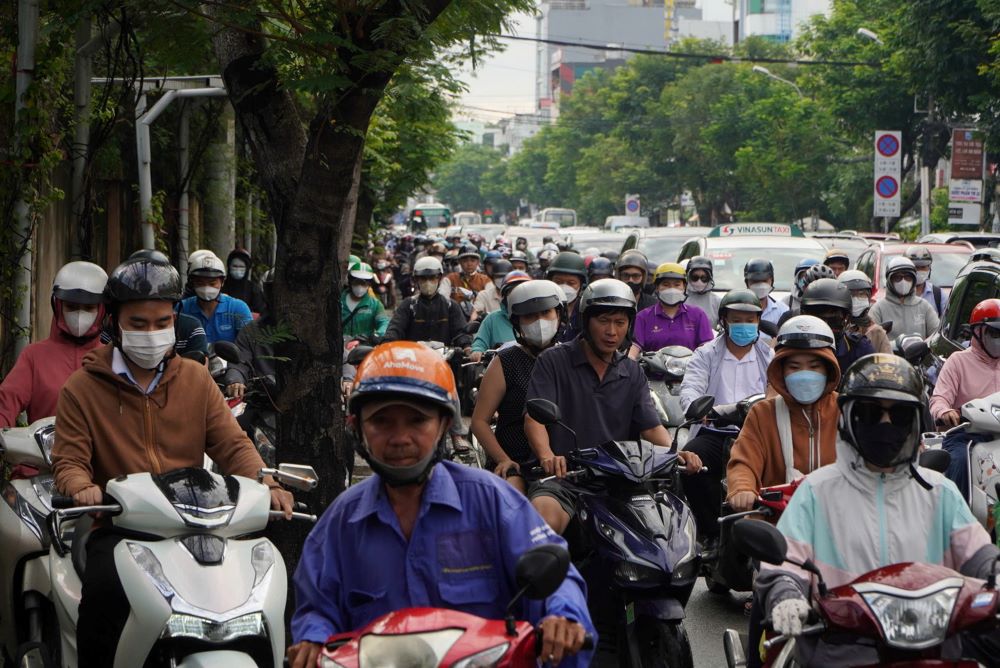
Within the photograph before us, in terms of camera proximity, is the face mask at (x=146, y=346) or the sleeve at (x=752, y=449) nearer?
the face mask at (x=146, y=346)

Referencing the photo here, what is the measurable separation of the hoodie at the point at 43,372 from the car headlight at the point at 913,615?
13.4 feet

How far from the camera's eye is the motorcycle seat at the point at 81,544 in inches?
214

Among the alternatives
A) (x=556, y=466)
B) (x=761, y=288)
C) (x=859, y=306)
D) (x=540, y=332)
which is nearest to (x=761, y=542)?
(x=556, y=466)

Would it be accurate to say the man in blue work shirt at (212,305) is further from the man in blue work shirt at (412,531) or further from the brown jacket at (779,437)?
the man in blue work shirt at (412,531)

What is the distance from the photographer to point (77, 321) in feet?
22.6

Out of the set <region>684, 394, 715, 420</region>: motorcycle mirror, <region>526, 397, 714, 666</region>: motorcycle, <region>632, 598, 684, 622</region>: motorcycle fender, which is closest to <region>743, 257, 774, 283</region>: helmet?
<region>684, 394, 715, 420</region>: motorcycle mirror

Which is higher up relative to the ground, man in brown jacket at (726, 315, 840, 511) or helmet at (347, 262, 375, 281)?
helmet at (347, 262, 375, 281)

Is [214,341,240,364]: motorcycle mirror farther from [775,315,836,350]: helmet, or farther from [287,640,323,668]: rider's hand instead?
[287,640,323,668]: rider's hand

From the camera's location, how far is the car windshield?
16.8 m

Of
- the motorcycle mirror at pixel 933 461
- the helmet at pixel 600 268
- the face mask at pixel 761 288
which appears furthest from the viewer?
the helmet at pixel 600 268

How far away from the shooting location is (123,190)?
1722 cm

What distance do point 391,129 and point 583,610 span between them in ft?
67.2

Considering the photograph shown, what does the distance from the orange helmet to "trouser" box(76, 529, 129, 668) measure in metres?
1.54

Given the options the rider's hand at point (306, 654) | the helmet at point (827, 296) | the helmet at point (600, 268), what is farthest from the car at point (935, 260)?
the rider's hand at point (306, 654)
